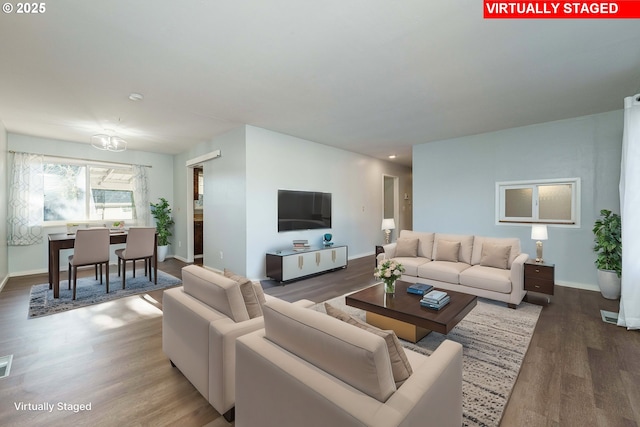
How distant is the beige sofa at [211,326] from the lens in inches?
58.5

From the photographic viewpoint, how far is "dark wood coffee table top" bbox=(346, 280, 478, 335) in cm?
216

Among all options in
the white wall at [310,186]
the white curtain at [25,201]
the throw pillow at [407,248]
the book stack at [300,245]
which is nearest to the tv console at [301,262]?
the book stack at [300,245]

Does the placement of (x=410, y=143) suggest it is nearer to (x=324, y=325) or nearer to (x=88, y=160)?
(x=324, y=325)

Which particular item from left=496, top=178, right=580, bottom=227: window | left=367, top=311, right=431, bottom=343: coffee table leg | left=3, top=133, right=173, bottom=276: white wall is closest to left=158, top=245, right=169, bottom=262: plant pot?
left=3, top=133, right=173, bottom=276: white wall

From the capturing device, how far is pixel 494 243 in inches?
148

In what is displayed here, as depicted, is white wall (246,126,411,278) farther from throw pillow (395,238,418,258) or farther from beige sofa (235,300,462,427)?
beige sofa (235,300,462,427)

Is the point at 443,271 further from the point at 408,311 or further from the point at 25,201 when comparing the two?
the point at 25,201

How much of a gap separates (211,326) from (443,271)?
317 centimetres

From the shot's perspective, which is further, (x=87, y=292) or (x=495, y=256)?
(x=87, y=292)

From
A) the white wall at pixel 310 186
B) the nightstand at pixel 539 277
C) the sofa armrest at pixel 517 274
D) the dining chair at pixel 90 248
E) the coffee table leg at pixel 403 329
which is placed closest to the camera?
the coffee table leg at pixel 403 329

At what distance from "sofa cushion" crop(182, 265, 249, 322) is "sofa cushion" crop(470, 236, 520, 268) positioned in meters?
3.53

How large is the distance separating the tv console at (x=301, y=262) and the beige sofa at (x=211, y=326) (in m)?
2.40

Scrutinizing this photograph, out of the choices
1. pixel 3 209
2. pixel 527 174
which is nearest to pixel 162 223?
pixel 3 209

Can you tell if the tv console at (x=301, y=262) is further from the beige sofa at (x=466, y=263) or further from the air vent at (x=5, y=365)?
the air vent at (x=5, y=365)
